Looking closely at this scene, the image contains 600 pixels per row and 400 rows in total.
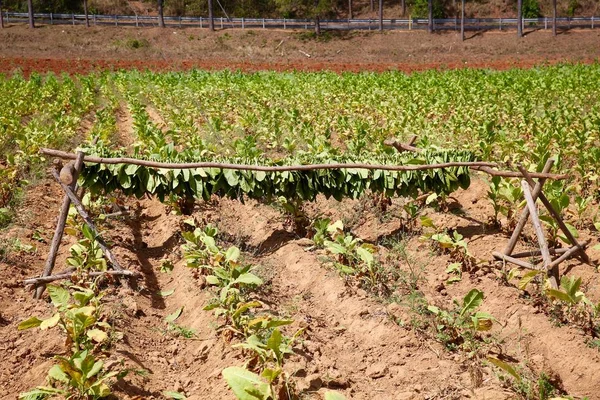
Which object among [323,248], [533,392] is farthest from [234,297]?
[533,392]

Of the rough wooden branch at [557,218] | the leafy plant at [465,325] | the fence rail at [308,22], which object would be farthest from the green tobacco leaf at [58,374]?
the fence rail at [308,22]

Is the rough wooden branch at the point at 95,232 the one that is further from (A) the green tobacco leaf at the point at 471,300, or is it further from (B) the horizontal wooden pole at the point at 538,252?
(B) the horizontal wooden pole at the point at 538,252

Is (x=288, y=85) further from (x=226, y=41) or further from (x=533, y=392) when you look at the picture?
(x=226, y=41)

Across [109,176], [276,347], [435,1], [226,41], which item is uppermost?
[435,1]

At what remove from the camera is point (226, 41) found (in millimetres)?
47250

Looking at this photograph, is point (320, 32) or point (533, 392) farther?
point (320, 32)

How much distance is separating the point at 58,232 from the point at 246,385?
9.96 feet

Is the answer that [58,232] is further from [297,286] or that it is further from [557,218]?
[557,218]

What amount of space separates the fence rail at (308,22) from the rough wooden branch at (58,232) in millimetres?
A: 48020

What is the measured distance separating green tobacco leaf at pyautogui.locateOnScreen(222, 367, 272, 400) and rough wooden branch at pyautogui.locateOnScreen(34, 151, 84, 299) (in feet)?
9.02

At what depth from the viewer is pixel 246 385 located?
311 cm

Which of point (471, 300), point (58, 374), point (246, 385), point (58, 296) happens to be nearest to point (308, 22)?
point (471, 300)

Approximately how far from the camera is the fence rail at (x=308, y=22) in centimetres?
5050

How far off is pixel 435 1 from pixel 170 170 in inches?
2121
